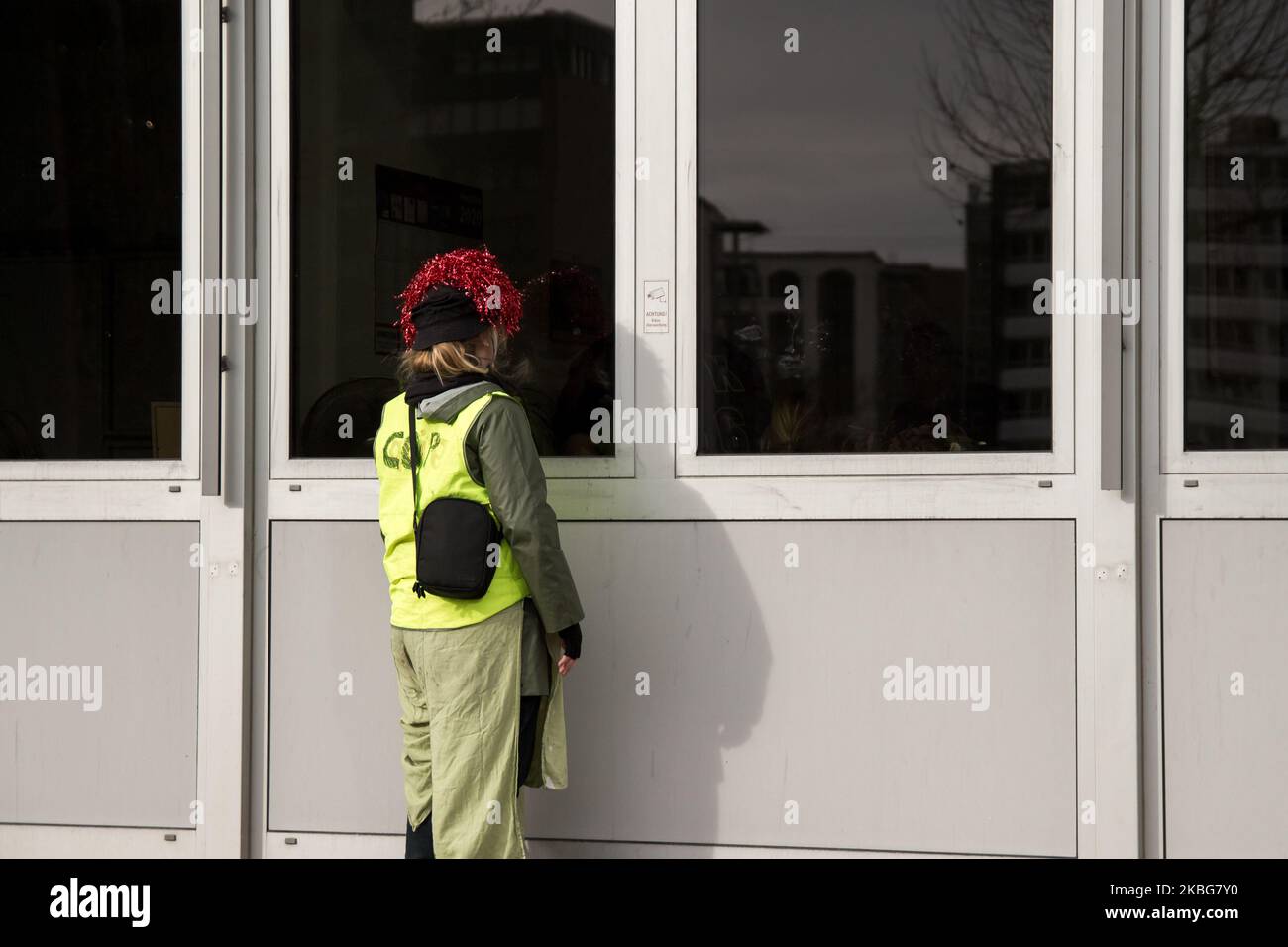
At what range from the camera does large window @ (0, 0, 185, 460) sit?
4199 mm

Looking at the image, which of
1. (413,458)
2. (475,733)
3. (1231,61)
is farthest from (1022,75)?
(475,733)

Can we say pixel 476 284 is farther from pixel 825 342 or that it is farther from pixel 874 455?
pixel 874 455

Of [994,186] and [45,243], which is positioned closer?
[994,186]

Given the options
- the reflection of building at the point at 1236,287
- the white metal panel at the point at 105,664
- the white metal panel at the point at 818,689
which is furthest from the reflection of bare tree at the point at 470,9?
the reflection of building at the point at 1236,287

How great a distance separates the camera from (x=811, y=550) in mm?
3824

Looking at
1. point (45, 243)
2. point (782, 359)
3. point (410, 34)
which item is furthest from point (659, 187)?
point (45, 243)

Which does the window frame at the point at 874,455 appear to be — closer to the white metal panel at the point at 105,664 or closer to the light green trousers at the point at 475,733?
the light green trousers at the point at 475,733

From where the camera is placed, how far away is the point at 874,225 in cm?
384

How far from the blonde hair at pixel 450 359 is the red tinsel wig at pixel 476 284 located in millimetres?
50

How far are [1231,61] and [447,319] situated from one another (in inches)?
90.1

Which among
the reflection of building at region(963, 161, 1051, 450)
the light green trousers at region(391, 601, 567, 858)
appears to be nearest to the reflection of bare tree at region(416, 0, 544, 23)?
the reflection of building at region(963, 161, 1051, 450)

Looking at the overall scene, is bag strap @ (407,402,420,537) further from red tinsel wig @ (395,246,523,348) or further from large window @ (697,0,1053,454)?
large window @ (697,0,1053,454)

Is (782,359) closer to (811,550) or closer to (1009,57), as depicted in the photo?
(811,550)
